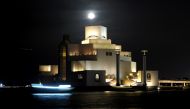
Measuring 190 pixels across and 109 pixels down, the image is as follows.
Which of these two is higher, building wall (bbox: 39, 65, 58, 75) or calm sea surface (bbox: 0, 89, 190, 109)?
building wall (bbox: 39, 65, 58, 75)

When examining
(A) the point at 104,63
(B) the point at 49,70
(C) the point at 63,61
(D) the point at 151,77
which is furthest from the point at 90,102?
(B) the point at 49,70

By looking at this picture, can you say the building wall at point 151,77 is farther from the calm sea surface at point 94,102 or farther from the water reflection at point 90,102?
the water reflection at point 90,102

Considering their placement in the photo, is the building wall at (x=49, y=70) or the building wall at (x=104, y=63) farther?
the building wall at (x=49, y=70)

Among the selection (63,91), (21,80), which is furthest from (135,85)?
(21,80)

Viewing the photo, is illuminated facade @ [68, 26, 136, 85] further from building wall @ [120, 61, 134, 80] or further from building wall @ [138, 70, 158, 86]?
building wall @ [138, 70, 158, 86]

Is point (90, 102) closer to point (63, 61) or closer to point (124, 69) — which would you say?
point (63, 61)

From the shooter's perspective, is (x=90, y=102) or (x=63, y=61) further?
(x=63, y=61)

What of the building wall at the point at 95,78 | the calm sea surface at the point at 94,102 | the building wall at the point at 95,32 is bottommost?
the calm sea surface at the point at 94,102

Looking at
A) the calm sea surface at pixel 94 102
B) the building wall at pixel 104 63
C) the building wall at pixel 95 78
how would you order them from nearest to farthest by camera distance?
the calm sea surface at pixel 94 102 < the building wall at pixel 95 78 < the building wall at pixel 104 63

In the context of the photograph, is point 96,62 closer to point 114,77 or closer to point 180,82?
point 114,77

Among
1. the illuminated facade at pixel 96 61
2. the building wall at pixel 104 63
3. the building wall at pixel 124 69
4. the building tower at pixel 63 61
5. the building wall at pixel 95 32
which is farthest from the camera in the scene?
the building wall at pixel 95 32

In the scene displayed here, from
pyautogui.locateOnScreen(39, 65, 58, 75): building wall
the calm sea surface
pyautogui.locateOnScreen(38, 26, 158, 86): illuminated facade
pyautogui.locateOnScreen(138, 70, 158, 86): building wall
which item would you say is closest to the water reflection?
the calm sea surface

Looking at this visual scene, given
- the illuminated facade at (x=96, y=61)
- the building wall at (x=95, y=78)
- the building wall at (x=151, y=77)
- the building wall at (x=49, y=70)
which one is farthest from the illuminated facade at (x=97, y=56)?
the building wall at (x=49, y=70)

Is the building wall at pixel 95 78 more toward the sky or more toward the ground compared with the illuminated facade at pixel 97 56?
more toward the ground
